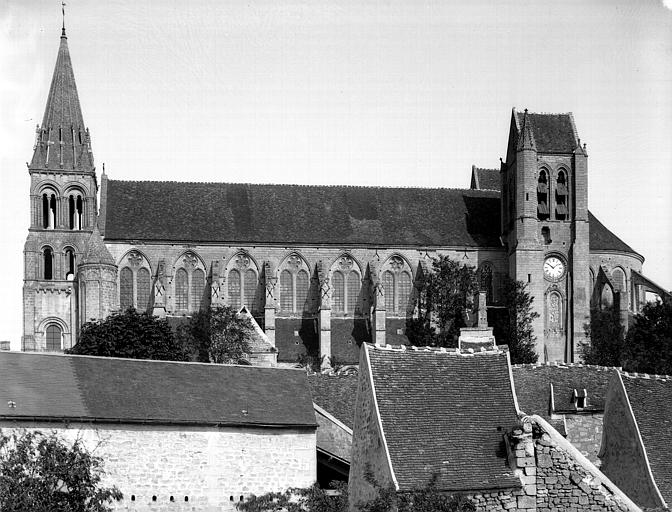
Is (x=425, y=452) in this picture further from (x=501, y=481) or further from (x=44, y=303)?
(x=44, y=303)

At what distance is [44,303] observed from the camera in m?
77.2

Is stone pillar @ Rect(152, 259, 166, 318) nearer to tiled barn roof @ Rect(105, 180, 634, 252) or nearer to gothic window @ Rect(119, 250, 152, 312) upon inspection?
gothic window @ Rect(119, 250, 152, 312)

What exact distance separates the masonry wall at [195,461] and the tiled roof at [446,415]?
11767mm

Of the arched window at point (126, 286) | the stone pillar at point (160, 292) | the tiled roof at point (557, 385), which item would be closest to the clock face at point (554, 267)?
the stone pillar at point (160, 292)

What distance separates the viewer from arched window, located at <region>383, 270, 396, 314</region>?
271ft

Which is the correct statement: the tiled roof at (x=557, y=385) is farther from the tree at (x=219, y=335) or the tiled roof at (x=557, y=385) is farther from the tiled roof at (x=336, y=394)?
the tree at (x=219, y=335)

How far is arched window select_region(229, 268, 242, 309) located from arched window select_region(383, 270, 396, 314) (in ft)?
30.9

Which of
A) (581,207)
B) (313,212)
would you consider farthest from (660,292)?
(313,212)

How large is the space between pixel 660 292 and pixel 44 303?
39314mm

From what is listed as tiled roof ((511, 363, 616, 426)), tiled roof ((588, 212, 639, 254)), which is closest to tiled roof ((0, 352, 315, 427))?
tiled roof ((511, 363, 616, 426))

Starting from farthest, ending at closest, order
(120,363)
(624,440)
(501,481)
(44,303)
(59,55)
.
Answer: (59,55) < (44,303) < (120,363) < (624,440) < (501,481)

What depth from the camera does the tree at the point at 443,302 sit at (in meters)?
76.9

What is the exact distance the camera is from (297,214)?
275 feet

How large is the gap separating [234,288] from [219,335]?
13.4 meters
